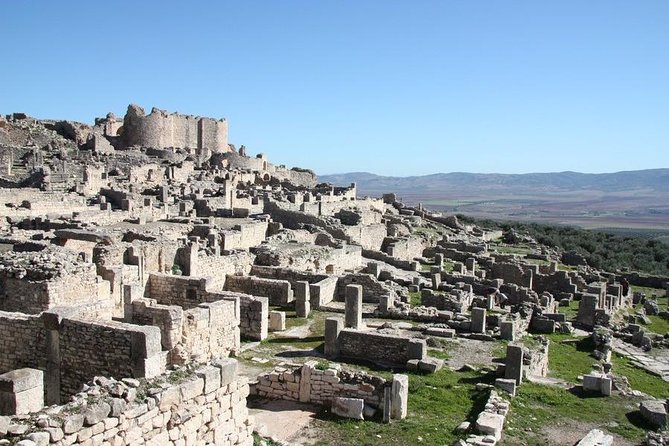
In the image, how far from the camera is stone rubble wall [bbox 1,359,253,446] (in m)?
5.56

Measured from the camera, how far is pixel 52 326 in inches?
359

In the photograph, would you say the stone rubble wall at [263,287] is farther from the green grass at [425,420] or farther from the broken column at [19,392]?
the broken column at [19,392]

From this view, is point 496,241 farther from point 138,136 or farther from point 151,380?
point 151,380

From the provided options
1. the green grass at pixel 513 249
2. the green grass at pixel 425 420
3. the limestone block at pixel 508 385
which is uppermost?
the limestone block at pixel 508 385

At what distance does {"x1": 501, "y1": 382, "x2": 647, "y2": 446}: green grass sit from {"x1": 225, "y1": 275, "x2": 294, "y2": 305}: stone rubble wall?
7.29 m

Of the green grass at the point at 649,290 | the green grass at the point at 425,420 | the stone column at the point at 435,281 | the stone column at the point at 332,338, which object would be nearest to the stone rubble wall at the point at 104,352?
the green grass at the point at 425,420

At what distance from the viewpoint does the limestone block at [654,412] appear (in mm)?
12012

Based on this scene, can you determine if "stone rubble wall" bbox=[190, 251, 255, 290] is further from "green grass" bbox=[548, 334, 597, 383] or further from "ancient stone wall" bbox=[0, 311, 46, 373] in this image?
"green grass" bbox=[548, 334, 597, 383]

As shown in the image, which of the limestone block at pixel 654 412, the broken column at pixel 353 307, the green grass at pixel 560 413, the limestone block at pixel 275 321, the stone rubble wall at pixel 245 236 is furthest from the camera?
the stone rubble wall at pixel 245 236

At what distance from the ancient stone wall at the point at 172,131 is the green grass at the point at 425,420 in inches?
2058

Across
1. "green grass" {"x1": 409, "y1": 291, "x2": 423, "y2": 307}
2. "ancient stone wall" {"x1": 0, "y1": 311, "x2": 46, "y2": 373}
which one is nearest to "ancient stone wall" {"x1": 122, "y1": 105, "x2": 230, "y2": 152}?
"green grass" {"x1": 409, "y1": 291, "x2": 423, "y2": 307}

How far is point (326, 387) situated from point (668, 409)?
23.3 ft

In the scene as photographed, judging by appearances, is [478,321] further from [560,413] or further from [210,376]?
[210,376]

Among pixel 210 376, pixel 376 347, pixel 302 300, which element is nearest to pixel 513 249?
pixel 302 300
